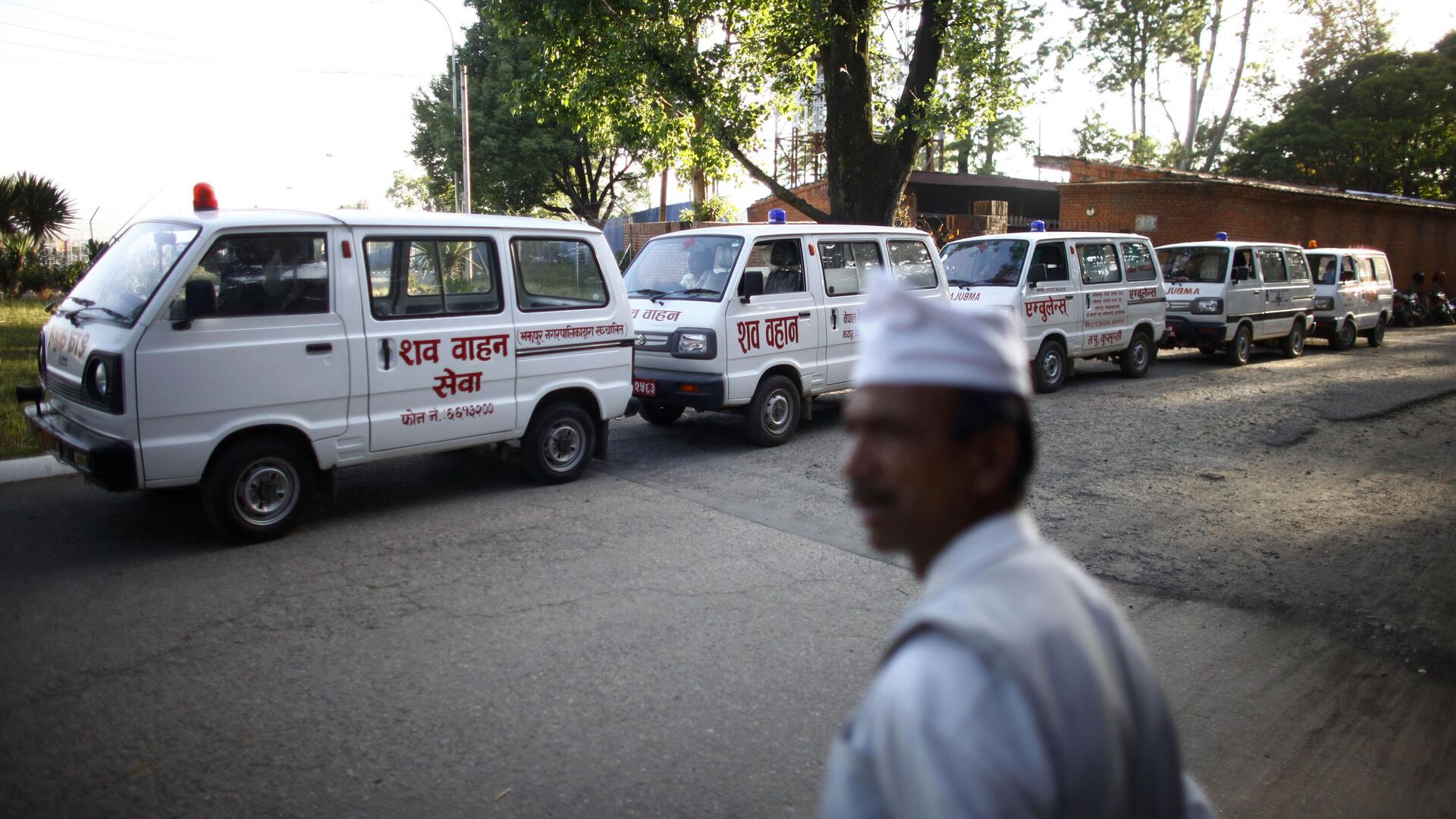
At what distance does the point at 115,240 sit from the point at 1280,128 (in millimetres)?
42698

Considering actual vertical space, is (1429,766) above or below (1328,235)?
below

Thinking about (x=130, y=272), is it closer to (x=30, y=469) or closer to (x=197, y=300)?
(x=197, y=300)

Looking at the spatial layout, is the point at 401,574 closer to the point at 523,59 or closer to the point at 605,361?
the point at 605,361

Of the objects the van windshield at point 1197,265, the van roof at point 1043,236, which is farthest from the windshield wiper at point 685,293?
the van windshield at point 1197,265

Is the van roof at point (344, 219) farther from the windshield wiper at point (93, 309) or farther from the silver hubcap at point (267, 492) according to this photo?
the silver hubcap at point (267, 492)

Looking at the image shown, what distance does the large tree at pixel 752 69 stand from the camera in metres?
15.9

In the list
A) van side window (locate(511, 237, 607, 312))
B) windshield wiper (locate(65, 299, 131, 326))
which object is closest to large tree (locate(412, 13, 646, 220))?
van side window (locate(511, 237, 607, 312))

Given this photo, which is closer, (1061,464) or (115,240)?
(115,240)

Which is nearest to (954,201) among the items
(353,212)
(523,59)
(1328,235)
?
(1328,235)

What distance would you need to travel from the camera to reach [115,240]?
649 centimetres

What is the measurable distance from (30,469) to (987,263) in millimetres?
10427

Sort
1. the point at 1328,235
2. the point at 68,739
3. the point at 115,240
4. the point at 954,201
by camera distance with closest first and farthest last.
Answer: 1. the point at 68,739
2. the point at 115,240
3. the point at 1328,235
4. the point at 954,201

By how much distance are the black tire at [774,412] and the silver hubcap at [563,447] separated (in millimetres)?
1942

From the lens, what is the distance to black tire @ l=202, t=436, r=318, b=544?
584cm
